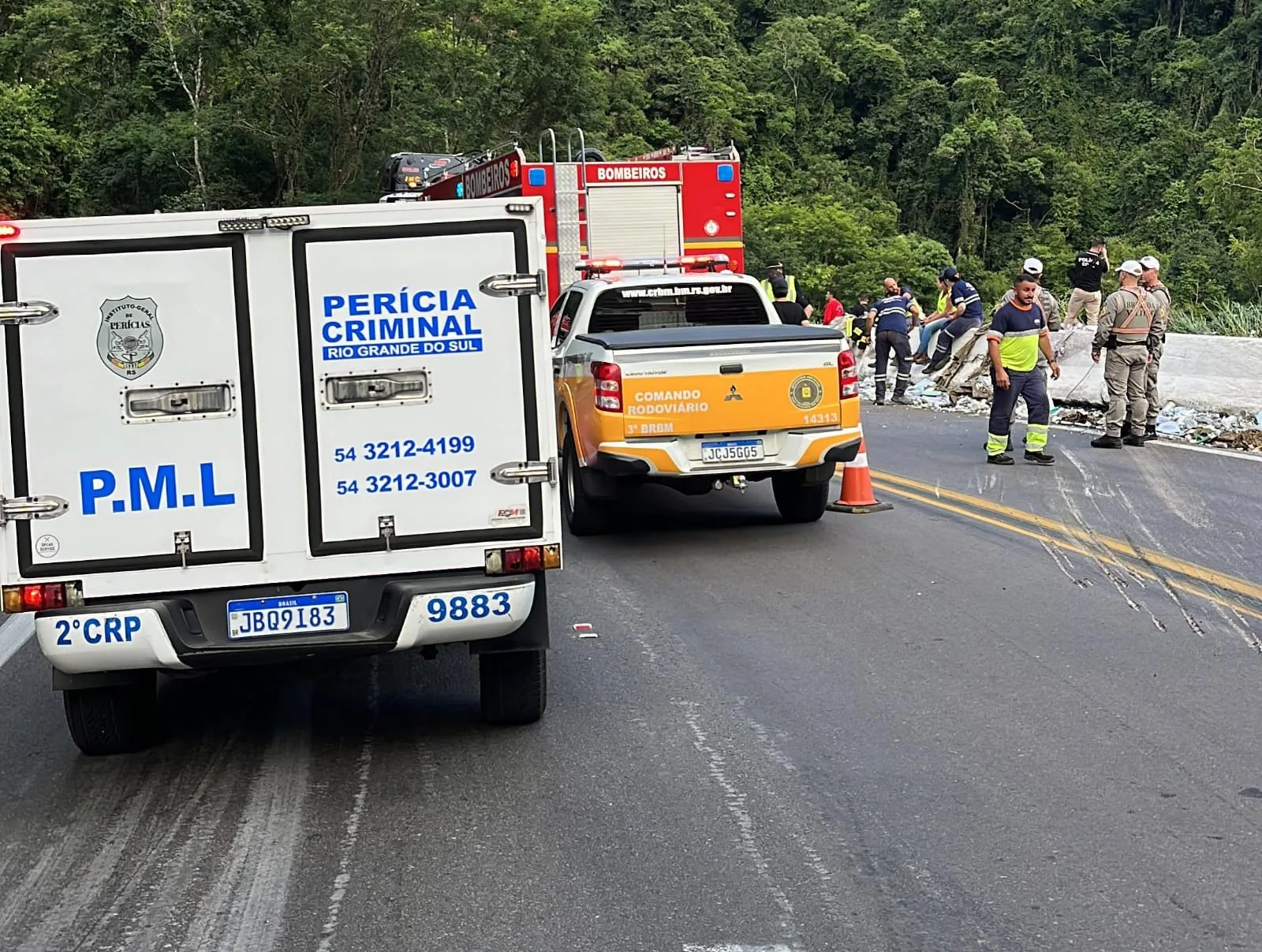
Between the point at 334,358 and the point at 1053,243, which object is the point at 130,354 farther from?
the point at 1053,243

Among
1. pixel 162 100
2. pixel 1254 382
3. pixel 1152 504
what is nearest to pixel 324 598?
pixel 1152 504

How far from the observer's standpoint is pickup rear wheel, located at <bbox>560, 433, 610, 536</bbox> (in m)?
11.3

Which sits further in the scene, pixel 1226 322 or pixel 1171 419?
pixel 1226 322

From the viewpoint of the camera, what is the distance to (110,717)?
Result: 20.6 feet

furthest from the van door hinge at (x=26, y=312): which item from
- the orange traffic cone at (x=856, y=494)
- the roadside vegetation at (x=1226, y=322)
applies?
the roadside vegetation at (x=1226, y=322)

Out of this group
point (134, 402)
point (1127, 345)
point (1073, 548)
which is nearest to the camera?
point (134, 402)

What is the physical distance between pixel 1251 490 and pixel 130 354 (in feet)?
32.3

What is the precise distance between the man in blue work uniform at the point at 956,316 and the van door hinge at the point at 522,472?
17541 millimetres

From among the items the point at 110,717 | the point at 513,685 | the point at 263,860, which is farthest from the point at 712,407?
the point at 263,860

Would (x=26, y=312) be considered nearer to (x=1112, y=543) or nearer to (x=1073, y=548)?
(x=1073, y=548)

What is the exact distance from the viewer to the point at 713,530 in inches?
450

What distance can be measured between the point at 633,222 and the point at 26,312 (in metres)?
12.5

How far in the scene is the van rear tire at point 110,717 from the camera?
6.24 metres

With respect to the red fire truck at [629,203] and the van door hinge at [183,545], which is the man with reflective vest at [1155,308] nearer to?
the red fire truck at [629,203]
